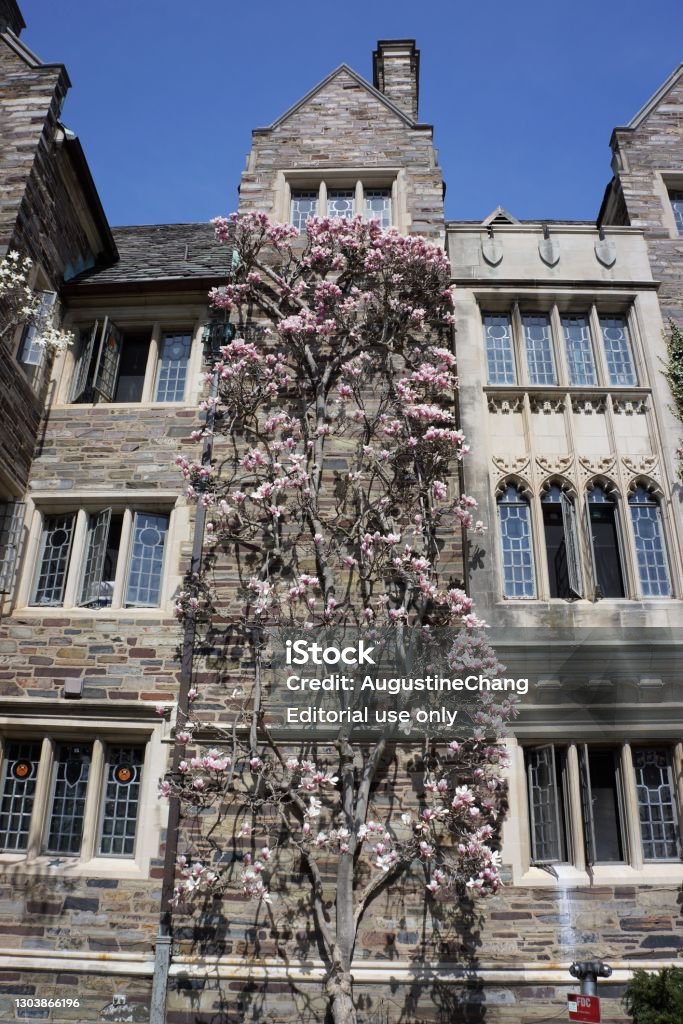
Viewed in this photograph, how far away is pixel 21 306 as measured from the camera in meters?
10.9

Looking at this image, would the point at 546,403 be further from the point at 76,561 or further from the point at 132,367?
the point at 76,561

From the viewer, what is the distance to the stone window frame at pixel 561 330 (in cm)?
1130

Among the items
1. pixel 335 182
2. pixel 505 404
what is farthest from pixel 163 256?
pixel 505 404

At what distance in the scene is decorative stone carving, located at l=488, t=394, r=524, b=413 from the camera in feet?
36.7

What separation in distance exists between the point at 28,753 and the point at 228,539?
3.48 metres

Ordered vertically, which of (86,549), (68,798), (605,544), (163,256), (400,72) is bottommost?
(68,798)

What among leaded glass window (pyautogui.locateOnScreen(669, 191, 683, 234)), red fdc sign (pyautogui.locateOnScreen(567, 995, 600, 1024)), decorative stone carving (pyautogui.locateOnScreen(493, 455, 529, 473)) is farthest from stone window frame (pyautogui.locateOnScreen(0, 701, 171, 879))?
leaded glass window (pyautogui.locateOnScreen(669, 191, 683, 234))

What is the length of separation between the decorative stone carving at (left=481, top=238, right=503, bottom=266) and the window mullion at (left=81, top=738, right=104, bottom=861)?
28.0 feet

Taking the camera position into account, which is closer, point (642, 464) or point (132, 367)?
point (642, 464)

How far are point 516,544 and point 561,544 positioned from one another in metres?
0.59

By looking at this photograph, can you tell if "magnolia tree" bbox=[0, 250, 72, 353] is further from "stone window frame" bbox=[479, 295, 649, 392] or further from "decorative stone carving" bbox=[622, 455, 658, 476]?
"decorative stone carving" bbox=[622, 455, 658, 476]

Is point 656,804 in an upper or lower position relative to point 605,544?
lower

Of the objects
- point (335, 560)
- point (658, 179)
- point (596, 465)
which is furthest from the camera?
point (658, 179)

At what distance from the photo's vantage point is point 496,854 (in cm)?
837
